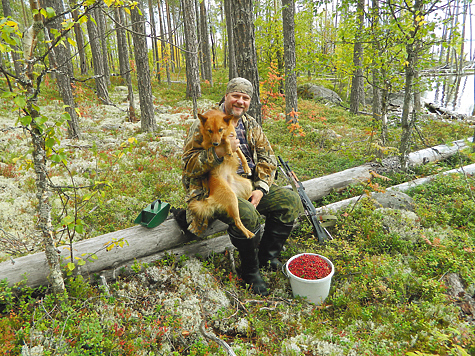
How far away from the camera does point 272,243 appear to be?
156 inches

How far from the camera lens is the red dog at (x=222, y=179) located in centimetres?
309

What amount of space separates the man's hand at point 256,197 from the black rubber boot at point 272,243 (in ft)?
1.24

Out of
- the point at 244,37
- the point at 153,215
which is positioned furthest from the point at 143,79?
the point at 153,215

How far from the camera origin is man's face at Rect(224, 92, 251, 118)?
3635mm

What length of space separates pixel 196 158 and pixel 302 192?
2.19 m

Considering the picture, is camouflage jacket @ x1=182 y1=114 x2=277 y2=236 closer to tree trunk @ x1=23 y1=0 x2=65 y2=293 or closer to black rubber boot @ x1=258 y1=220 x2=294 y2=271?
black rubber boot @ x1=258 y1=220 x2=294 y2=271

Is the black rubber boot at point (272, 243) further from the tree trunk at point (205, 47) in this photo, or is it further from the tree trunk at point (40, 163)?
the tree trunk at point (205, 47)

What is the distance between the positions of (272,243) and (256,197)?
2.38 feet

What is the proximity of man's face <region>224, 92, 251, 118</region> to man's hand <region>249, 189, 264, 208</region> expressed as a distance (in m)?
1.10

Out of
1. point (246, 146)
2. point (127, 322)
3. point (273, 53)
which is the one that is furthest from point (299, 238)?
point (273, 53)

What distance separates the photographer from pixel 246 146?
4145 mm

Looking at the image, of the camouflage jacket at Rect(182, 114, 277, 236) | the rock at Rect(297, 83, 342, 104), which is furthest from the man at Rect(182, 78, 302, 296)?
the rock at Rect(297, 83, 342, 104)

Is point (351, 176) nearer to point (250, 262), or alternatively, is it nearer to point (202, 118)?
point (250, 262)

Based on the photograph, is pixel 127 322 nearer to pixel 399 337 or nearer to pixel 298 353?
pixel 298 353
